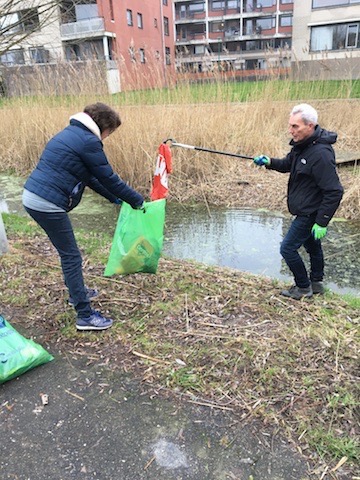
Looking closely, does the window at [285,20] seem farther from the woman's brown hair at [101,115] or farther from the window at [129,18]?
the woman's brown hair at [101,115]

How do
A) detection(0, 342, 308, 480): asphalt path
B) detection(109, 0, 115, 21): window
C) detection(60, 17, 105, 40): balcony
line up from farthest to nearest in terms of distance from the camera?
detection(109, 0, 115, 21): window → detection(60, 17, 105, 40): balcony → detection(0, 342, 308, 480): asphalt path

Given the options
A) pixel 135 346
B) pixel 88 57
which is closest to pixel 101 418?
pixel 135 346

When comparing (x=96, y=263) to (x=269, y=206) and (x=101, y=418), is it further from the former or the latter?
(x=269, y=206)

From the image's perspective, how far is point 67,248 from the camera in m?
2.64

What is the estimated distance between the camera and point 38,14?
4.73 metres

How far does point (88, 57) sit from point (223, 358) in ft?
22.1

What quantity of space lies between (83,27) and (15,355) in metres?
30.7

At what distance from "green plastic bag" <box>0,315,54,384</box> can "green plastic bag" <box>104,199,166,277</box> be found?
928mm

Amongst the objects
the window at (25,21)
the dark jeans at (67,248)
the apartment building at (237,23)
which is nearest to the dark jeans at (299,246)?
the dark jeans at (67,248)

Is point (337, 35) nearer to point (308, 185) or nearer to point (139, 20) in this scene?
point (139, 20)

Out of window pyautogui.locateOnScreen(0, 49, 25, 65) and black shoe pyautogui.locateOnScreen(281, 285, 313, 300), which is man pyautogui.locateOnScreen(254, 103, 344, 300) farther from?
window pyautogui.locateOnScreen(0, 49, 25, 65)

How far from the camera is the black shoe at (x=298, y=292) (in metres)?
3.12

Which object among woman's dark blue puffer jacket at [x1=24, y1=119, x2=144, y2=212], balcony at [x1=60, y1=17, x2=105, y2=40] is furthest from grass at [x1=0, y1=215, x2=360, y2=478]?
balcony at [x1=60, y1=17, x2=105, y2=40]

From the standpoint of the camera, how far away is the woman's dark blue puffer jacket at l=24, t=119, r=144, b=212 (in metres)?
2.40
